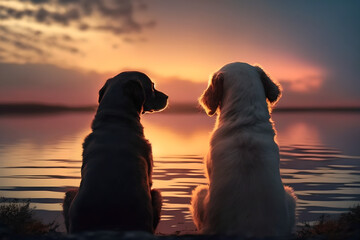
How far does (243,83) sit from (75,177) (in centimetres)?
980

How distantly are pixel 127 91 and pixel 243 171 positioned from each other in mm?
2117

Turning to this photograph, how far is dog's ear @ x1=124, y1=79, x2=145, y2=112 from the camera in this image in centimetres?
681

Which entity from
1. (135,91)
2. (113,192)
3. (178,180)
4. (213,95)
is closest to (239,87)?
(213,95)

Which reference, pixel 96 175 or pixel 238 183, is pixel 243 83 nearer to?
pixel 238 183

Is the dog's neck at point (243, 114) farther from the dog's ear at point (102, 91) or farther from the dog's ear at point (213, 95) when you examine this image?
the dog's ear at point (102, 91)

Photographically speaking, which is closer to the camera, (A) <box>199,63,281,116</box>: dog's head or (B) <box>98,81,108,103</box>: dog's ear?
(A) <box>199,63,281,116</box>: dog's head

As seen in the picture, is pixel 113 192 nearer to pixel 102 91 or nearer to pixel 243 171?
pixel 243 171

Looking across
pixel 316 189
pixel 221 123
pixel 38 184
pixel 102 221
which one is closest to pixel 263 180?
pixel 221 123

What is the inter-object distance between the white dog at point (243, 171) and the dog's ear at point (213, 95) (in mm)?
18

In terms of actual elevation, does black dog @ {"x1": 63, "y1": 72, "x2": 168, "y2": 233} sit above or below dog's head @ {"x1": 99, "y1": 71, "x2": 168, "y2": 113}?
below

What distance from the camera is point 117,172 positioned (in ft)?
18.5

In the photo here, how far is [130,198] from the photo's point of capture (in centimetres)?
552

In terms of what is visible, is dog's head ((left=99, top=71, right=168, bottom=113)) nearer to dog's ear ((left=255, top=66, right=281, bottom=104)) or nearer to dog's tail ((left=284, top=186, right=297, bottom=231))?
dog's ear ((left=255, top=66, right=281, bottom=104))

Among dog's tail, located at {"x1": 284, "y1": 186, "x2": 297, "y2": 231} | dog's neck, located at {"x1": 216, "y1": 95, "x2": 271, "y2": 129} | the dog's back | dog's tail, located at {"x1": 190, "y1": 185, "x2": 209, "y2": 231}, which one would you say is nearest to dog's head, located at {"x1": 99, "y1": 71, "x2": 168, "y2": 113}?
the dog's back
